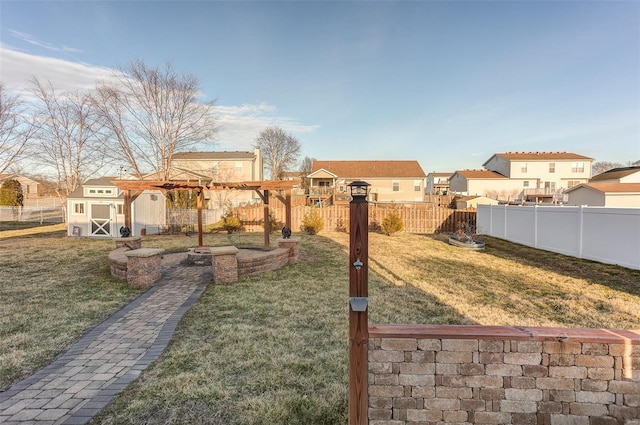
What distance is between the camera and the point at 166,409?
2723 mm

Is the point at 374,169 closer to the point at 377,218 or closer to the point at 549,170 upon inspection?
the point at 377,218

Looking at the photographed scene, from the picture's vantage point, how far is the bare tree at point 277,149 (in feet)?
142

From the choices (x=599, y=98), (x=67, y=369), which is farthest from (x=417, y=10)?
(x=67, y=369)

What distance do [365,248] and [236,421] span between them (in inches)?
75.2

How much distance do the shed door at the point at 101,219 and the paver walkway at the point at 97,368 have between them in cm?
1205

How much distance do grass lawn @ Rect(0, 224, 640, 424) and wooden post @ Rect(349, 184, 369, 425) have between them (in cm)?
37

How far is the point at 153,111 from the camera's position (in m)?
20.4

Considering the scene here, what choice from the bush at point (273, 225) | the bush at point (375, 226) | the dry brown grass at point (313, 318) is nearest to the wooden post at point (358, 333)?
the dry brown grass at point (313, 318)

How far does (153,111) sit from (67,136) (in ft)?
22.2

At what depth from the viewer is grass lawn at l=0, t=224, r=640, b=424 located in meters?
2.87

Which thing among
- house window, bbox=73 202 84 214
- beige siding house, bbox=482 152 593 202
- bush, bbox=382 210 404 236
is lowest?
bush, bbox=382 210 404 236

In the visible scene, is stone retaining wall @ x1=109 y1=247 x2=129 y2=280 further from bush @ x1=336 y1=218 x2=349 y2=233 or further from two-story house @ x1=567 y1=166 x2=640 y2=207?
two-story house @ x1=567 y1=166 x2=640 y2=207

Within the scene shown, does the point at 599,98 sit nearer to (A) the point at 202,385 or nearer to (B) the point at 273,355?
(B) the point at 273,355

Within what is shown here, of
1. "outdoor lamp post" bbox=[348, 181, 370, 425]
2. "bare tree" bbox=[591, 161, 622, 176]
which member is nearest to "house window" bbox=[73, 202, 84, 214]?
"outdoor lamp post" bbox=[348, 181, 370, 425]
